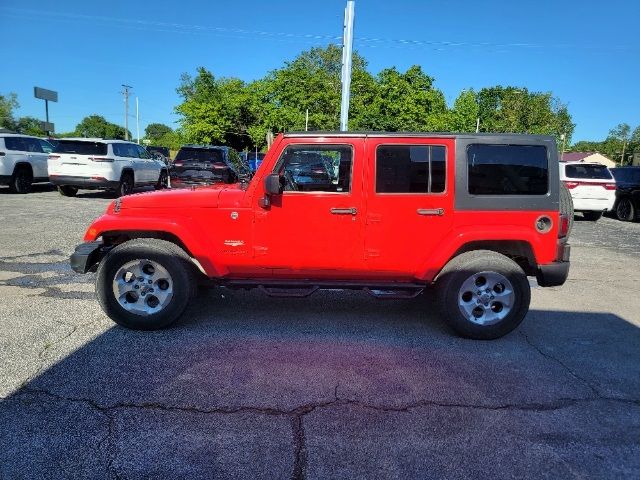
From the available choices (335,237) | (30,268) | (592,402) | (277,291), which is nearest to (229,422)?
(277,291)

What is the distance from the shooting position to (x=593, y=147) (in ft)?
420

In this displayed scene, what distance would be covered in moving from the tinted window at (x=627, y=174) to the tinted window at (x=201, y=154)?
42.2 ft

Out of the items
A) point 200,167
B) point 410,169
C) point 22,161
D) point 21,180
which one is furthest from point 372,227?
point 21,180

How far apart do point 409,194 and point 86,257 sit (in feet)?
9.81

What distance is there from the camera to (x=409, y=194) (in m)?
4.22

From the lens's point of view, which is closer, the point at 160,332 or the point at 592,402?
the point at 592,402

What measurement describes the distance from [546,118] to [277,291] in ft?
198

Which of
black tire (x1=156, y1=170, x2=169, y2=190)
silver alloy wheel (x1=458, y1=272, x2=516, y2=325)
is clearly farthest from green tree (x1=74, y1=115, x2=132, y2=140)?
silver alloy wheel (x1=458, y1=272, x2=516, y2=325)

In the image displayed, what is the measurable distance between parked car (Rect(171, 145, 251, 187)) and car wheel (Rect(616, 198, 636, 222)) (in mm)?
12362

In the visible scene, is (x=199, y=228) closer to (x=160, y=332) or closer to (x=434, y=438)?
(x=160, y=332)

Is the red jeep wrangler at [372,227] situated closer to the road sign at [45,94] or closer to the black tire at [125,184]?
the black tire at [125,184]

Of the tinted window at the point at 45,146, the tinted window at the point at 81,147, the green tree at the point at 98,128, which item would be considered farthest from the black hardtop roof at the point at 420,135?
the green tree at the point at 98,128

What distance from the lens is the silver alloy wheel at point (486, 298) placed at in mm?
4254

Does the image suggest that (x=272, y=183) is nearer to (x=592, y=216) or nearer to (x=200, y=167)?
(x=200, y=167)
